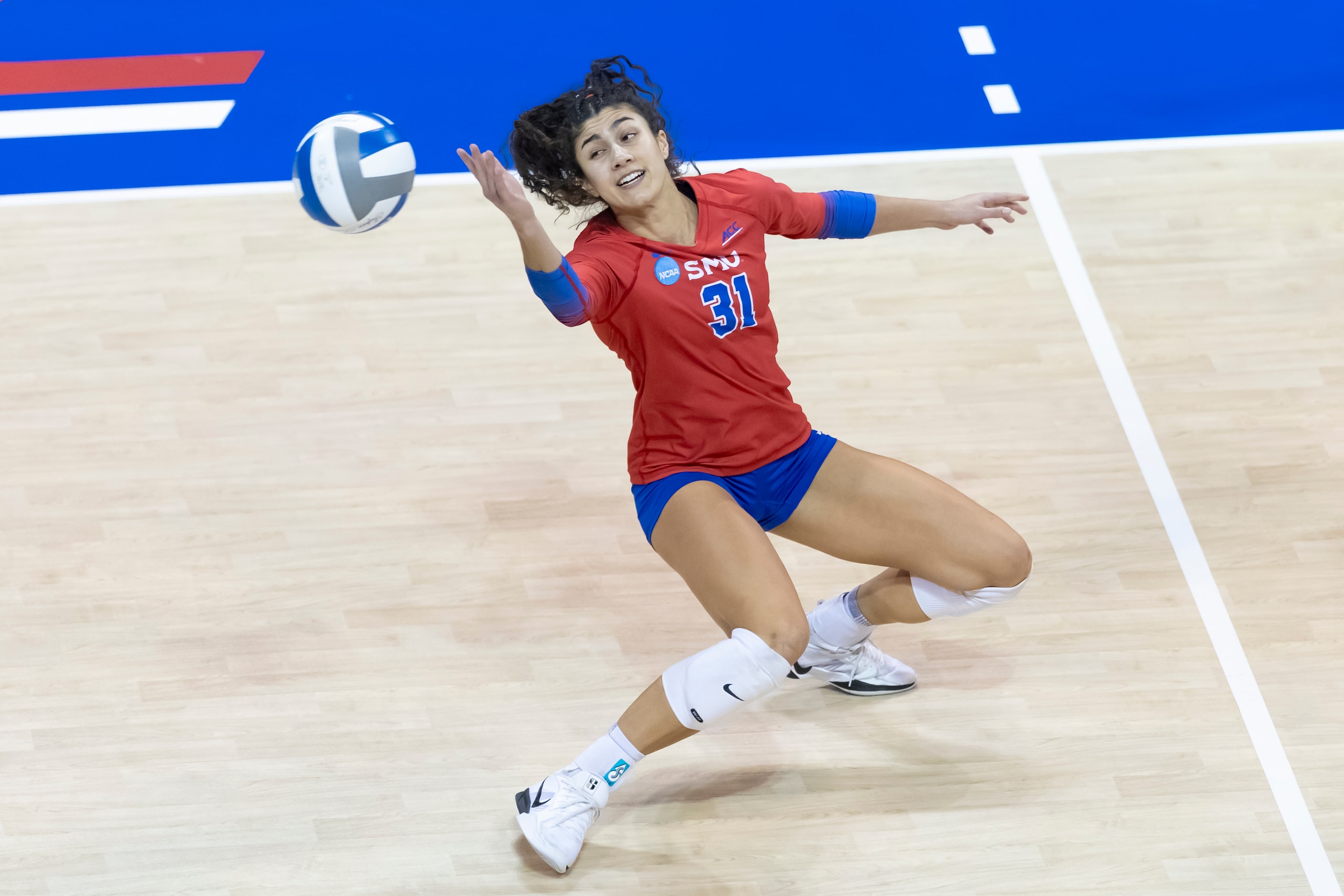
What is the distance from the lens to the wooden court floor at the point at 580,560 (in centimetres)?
316

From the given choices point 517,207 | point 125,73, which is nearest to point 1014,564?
point 517,207

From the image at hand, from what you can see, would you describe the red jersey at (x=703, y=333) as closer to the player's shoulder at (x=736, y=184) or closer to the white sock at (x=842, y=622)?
the player's shoulder at (x=736, y=184)

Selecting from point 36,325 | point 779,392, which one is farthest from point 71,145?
point 779,392

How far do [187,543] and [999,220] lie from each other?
299 centimetres

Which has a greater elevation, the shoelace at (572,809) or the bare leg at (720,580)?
the bare leg at (720,580)

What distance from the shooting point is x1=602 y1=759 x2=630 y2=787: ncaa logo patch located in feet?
9.96

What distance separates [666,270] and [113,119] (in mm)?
3341

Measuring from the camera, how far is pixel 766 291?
3203mm

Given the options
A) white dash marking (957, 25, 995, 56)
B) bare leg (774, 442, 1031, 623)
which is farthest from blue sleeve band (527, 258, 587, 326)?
white dash marking (957, 25, 995, 56)

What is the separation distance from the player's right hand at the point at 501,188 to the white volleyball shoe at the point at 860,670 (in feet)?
4.50

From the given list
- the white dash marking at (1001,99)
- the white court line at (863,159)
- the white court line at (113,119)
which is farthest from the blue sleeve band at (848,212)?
the white court line at (113,119)

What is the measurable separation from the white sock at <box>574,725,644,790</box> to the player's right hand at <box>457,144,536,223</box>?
45.7 inches

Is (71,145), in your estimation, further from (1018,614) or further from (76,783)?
(1018,614)

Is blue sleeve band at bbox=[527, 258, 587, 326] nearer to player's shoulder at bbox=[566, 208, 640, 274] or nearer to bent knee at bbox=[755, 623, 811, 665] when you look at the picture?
player's shoulder at bbox=[566, 208, 640, 274]
